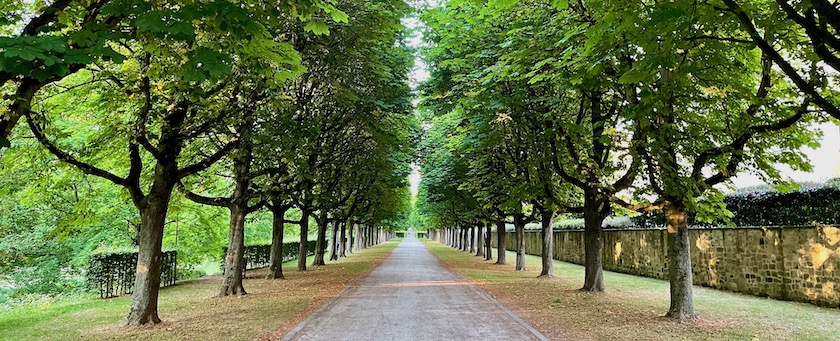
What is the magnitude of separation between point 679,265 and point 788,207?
19.7 feet

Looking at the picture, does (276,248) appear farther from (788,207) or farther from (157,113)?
(788,207)

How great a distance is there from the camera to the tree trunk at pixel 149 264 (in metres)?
8.92

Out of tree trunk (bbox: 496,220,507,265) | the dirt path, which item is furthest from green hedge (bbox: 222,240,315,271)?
the dirt path

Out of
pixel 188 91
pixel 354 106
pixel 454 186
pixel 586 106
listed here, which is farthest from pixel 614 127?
pixel 454 186

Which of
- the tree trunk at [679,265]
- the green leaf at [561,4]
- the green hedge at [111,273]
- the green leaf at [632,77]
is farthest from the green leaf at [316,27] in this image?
the green hedge at [111,273]

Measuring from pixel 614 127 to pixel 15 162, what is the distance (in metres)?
13.2

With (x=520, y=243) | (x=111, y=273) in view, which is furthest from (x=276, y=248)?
(x=520, y=243)

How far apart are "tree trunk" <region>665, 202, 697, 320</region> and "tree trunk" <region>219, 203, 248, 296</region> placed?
10.9 m

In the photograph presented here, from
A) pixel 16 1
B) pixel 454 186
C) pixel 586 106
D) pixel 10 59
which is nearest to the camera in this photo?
pixel 10 59

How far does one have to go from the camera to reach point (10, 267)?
1744 centimetres

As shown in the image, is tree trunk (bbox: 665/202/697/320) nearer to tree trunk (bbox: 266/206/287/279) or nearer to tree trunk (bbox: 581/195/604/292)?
tree trunk (bbox: 581/195/604/292)

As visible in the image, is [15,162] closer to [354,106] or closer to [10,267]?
[354,106]

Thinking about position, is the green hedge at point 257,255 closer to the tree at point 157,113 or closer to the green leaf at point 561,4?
the tree at point 157,113

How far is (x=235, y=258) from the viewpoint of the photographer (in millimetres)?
13539
